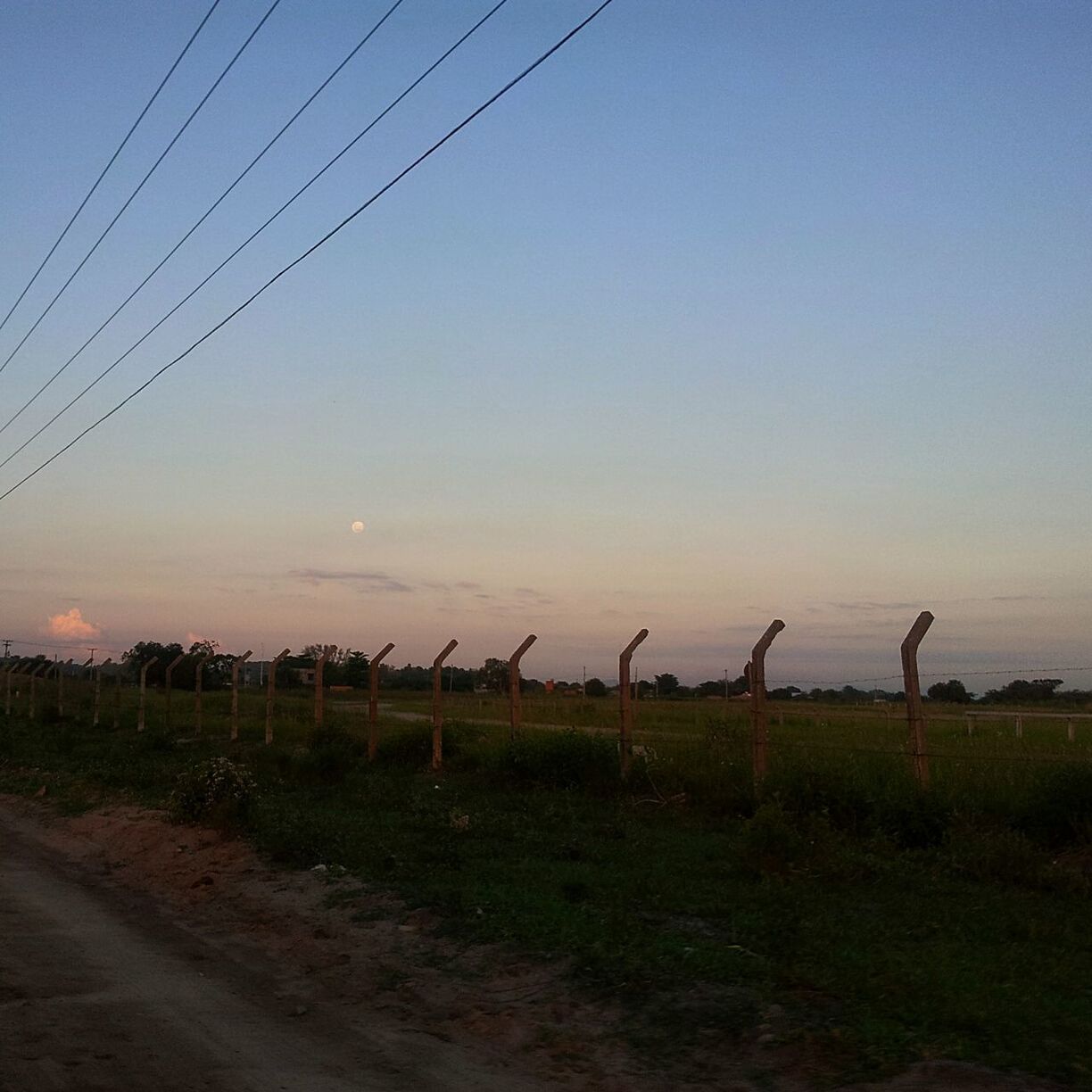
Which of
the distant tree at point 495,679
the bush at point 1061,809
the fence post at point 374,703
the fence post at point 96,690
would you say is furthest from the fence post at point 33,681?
the bush at point 1061,809

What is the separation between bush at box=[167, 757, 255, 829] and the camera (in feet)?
43.0

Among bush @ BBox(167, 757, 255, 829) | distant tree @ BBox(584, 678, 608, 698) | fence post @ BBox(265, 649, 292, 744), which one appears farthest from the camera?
distant tree @ BBox(584, 678, 608, 698)

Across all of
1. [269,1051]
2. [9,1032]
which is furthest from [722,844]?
[9,1032]

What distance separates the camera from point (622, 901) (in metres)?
8.88

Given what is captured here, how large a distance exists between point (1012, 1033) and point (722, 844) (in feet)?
18.0

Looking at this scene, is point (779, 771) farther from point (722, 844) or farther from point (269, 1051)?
point (269, 1051)

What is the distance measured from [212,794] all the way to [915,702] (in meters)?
8.41

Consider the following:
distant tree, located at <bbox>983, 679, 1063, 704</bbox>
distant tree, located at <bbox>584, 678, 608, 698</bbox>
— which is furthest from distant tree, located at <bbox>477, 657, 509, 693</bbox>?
distant tree, located at <bbox>983, 679, 1063, 704</bbox>

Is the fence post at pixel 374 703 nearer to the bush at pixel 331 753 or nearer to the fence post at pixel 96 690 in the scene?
the bush at pixel 331 753

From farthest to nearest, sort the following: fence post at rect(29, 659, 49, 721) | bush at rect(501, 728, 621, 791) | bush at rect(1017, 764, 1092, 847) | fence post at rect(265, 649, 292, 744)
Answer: fence post at rect(29, 659, 49, 721), fence post at rect(265, 649, 292, 744), bush at rect(501, 728, 621, 791), bush at rect(1017, 764, 1092, 847)

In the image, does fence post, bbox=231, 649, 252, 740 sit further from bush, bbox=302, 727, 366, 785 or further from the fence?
bush, bbox=302, 727, 366, 785

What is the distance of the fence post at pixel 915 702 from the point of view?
11.2 metres

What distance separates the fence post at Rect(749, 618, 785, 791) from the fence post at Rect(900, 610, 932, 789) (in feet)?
5.87

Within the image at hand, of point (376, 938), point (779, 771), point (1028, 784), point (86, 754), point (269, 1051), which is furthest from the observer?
point (86, 754)
